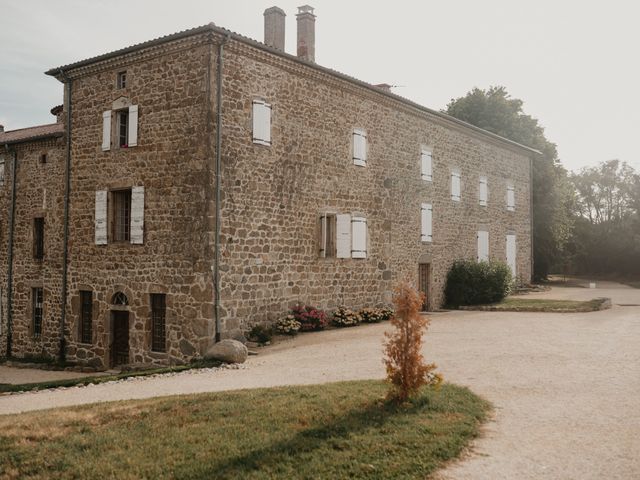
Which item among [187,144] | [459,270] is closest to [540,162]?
[459,270]

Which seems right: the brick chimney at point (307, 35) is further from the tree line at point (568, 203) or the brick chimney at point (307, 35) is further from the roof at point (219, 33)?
the tree line at point (568, 203)

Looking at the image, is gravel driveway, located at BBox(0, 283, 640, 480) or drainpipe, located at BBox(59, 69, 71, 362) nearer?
gravel driveway, located at BBox(0, 283, 640, 480)

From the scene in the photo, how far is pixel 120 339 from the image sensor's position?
15.7 m

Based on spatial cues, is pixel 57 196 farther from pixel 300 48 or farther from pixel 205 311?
pixel 300 48

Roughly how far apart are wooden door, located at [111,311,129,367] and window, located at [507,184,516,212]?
18.2 meters

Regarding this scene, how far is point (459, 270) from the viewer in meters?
22.5

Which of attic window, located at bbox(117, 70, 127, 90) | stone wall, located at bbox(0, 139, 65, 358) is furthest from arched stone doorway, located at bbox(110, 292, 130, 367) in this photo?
attic window, located at bbox(117, 70, 127, 90)

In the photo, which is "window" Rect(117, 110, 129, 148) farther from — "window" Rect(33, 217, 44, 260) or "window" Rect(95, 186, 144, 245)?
"window" Rect(33, 217, 44, 260)

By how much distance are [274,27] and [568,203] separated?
86.0ft

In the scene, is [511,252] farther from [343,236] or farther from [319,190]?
[319,190]

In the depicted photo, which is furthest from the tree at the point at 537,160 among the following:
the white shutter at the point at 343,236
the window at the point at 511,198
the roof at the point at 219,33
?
the white shutter at the point at 343,236

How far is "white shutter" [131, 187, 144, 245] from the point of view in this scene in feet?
49.2

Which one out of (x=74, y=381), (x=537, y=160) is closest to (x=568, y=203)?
(x=537, y=160)

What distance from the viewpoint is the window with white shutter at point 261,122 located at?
590 inches
